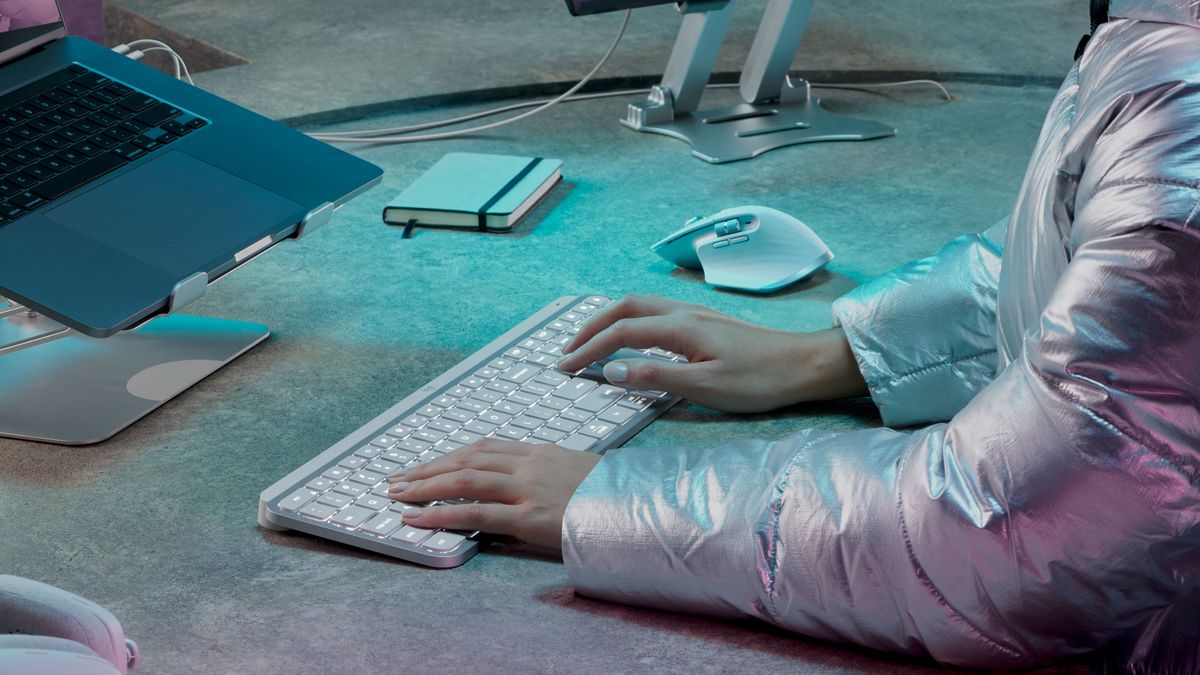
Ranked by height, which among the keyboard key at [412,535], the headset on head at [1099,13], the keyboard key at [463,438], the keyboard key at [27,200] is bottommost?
the keyboard key at [412,535]

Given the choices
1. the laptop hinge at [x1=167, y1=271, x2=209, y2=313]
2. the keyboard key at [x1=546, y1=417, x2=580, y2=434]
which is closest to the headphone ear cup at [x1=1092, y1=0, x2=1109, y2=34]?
the keyboard key at [x1=546, y1=417, x2=580, y2=434]

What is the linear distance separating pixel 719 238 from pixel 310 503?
1.64 feet

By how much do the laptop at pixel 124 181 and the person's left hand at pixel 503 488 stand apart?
0.26 meters

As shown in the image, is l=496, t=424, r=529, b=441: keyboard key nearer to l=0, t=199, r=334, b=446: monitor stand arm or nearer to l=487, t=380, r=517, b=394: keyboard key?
l=487, t=380, r=517, b=394: keyboard key

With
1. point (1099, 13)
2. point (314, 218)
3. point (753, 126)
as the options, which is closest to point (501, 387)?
point (314, 218)

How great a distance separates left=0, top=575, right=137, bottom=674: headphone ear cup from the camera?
57 cm

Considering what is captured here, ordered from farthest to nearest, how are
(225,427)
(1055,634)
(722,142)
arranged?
(722,142) → (225,427) → (1055,634)

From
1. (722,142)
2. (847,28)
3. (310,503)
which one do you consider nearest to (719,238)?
(722,142)

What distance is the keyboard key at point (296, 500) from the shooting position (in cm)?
83

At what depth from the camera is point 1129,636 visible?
2.33 feet

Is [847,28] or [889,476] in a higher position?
[889,476]

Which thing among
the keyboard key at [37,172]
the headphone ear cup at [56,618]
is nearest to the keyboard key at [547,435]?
the headphone ear cup at [56,618]

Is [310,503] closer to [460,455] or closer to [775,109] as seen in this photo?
[460,455]

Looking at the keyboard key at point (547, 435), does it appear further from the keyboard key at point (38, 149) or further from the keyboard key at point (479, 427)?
the keyboard key at point (38, 149)
